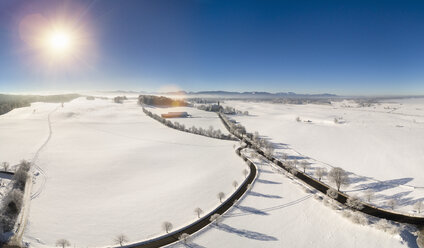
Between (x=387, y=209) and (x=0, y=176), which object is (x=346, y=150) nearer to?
(x=387, y=209)

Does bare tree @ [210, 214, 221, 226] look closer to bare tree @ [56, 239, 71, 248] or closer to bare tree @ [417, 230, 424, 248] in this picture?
bare tree @ [56, 239, 71, 248]

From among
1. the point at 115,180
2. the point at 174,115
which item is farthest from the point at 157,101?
the point at 115,180

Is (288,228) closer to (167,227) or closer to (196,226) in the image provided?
(196,226)

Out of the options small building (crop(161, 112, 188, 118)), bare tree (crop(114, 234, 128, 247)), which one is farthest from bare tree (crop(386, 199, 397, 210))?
small building (crop(161, 112, 188, 118))

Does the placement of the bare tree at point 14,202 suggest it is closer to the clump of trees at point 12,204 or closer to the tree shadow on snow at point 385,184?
the clump of trees at point 12,204

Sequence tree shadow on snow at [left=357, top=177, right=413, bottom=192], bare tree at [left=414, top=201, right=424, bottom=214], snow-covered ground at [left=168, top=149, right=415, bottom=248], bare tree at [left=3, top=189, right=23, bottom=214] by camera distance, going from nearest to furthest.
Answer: snow-covered ground at [left=168, top=149, right=415, bottom=248] < bare tree at [left=414, top=201, right=424, bottom=214] < bare tree at [left=3, top=189, right=23, bottom=214] < tree shadow on snow at [left=357, top=177, right=413, bottom=192]

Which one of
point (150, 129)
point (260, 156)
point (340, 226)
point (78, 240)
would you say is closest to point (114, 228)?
point (78, 240)
